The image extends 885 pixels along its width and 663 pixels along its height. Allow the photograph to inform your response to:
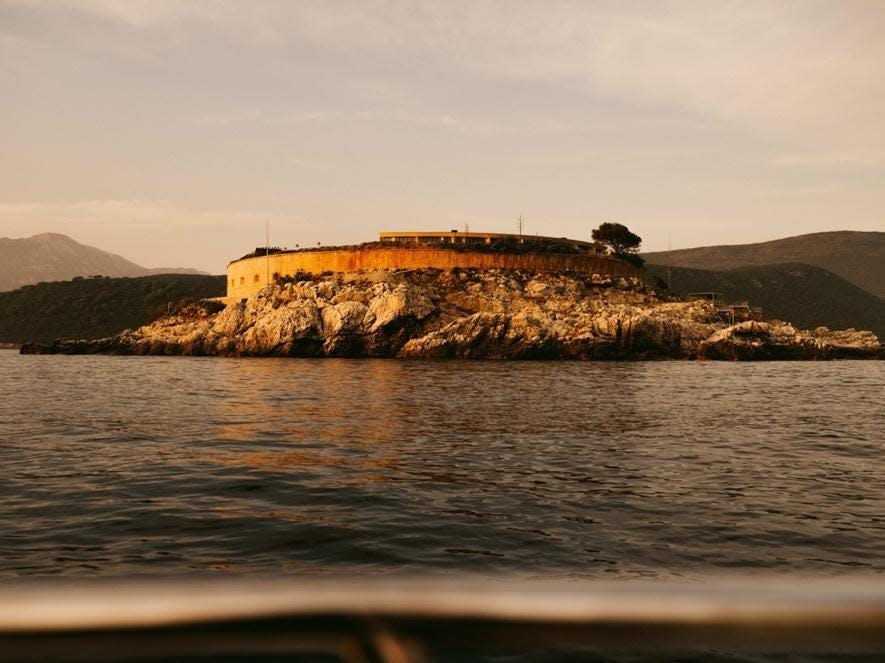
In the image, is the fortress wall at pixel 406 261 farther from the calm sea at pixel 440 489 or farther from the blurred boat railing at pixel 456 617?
the blurred boat railing at pixel 456 617

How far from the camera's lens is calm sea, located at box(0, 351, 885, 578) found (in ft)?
24.3

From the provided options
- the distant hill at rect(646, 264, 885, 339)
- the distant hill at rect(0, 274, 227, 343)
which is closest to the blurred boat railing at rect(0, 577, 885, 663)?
the distant hill at rect(0, 274, 227, 343)

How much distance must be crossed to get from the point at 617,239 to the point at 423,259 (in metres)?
32.1

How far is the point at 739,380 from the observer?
35062 millimetres

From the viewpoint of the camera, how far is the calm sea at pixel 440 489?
7.41m

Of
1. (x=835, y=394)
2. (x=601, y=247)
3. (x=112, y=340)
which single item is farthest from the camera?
(x=601, y=247)

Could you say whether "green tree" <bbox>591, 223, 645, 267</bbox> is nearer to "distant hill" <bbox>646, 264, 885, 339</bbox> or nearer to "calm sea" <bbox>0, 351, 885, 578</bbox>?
"calm sea" <bbox>0, 351, 885, 578</bbox>

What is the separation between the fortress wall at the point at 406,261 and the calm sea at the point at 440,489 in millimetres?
56387

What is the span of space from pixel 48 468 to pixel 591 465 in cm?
966

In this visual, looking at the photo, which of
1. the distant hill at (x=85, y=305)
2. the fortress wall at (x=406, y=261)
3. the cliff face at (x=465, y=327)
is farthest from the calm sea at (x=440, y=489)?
the distant hill at (x=85, y=305)

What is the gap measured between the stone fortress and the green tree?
28.5 feet

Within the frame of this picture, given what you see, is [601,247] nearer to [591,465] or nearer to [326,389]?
[326,389]

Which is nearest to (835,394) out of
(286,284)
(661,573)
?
(661,573)

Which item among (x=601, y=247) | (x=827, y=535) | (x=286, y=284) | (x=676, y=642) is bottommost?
(x=827, y=535)
